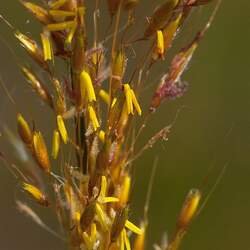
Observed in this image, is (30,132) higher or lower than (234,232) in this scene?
higher

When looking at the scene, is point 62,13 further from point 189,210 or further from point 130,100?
point 189,210

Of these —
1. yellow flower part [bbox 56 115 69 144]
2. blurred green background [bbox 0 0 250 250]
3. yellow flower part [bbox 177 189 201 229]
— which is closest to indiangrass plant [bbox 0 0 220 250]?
yellow flower part [bbox 56 115 69 144]

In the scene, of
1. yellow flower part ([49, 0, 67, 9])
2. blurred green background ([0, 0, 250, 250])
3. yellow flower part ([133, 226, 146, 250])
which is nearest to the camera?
yellow flower part ([49, 0, 67, 9])

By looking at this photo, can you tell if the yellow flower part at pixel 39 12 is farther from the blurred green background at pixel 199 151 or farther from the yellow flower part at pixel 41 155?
the blurred green background at pixel 199 151

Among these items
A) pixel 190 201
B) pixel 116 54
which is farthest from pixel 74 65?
pixel 190 201

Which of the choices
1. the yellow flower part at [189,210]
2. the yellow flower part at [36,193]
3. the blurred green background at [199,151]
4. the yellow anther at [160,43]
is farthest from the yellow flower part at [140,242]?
the blurred green background at [199,151]

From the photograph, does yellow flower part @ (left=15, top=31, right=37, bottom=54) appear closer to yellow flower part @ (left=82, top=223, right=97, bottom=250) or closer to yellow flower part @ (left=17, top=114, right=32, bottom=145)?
yellow flower part @ (left=17, top=114, right=32, bottom=145)

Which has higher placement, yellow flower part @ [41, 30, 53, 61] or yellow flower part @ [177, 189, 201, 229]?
yellow flower part @ [41, 30, 53, 61]

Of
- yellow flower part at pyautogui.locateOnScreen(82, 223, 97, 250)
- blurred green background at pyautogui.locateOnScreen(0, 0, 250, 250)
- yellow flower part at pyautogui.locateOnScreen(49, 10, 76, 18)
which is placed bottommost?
blurred green background at pyautogui.locateOnScreen(0, 0, 250, 250)

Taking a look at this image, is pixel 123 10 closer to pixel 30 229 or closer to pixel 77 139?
pixel 77 139
